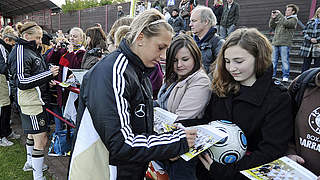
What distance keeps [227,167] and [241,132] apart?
0.90ft

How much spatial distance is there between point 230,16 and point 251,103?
7016mm

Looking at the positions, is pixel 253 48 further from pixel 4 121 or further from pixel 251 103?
pixel 4 121

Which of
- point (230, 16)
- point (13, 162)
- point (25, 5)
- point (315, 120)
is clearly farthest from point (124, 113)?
point (25, 5)

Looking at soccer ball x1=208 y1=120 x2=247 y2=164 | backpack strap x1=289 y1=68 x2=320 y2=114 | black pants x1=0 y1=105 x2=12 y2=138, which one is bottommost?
black pants x1=0 y1=105 x2=12 y2=138

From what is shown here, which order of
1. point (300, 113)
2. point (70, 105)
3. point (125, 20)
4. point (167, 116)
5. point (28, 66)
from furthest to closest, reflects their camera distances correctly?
point (70, 105)
point (125, 20)
point (28, 66)
point (167, 116)
point (300, 113)

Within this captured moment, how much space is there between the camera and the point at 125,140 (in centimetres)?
126

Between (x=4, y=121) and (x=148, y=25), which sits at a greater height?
(x=148, y=25)

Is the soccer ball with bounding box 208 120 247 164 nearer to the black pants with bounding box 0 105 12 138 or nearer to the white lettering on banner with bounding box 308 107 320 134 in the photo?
the white lettering on banner with bounding box 308 107 320 134

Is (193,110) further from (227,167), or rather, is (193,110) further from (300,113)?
(300,113)

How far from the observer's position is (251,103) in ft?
5.73

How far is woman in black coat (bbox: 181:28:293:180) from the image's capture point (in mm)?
1652

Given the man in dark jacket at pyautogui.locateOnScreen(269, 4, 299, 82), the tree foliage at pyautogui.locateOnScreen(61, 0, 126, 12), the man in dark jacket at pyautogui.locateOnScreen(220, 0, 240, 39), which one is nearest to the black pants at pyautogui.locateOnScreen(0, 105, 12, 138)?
the man in dark jacket at pyautogui.locateOnScreen(269, 4, 299, 82)

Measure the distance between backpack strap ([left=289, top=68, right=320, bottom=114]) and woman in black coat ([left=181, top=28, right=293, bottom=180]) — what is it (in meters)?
0.14

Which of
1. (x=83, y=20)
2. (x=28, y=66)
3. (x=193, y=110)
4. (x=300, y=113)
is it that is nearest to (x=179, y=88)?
(x=193, y=110)
